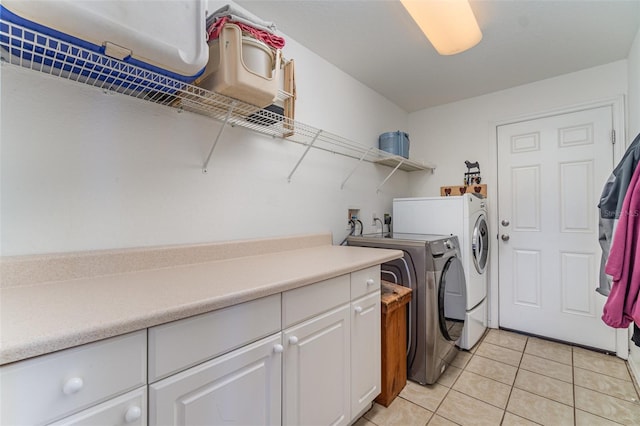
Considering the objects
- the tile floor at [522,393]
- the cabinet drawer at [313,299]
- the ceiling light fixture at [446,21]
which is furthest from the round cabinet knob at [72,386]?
the ceiling light fixture at [446,21]

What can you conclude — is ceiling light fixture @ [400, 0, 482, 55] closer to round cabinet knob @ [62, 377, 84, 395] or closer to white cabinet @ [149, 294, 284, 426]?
white cabinet @ [149, 294, 284, 426]

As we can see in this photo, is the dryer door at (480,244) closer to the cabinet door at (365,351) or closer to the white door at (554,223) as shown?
the white door at (554,223)

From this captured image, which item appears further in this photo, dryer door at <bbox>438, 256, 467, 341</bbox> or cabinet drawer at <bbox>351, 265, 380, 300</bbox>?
dryer door at <bbox>438, 256, 467, 341</bbox>

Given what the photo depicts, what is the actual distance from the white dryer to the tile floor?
0.31 m

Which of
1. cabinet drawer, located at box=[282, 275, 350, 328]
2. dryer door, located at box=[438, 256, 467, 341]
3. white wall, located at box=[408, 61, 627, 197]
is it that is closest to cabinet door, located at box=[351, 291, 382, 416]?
cabinet drawer, located at box=[282, 275, 350, 328]

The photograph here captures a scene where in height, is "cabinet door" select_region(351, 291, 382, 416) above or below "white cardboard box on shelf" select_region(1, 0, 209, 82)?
below

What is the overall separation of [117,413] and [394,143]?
255cm

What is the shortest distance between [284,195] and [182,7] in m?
A: 1.14

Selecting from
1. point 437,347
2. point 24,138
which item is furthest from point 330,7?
point 437,347

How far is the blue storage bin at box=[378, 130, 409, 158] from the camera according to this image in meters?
2.62

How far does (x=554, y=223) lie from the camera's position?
253 cm

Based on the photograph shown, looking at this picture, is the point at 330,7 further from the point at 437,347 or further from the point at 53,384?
the point at 437,347

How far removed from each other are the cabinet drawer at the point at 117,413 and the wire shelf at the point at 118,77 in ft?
3.12

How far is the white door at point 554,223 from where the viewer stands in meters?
2.36
